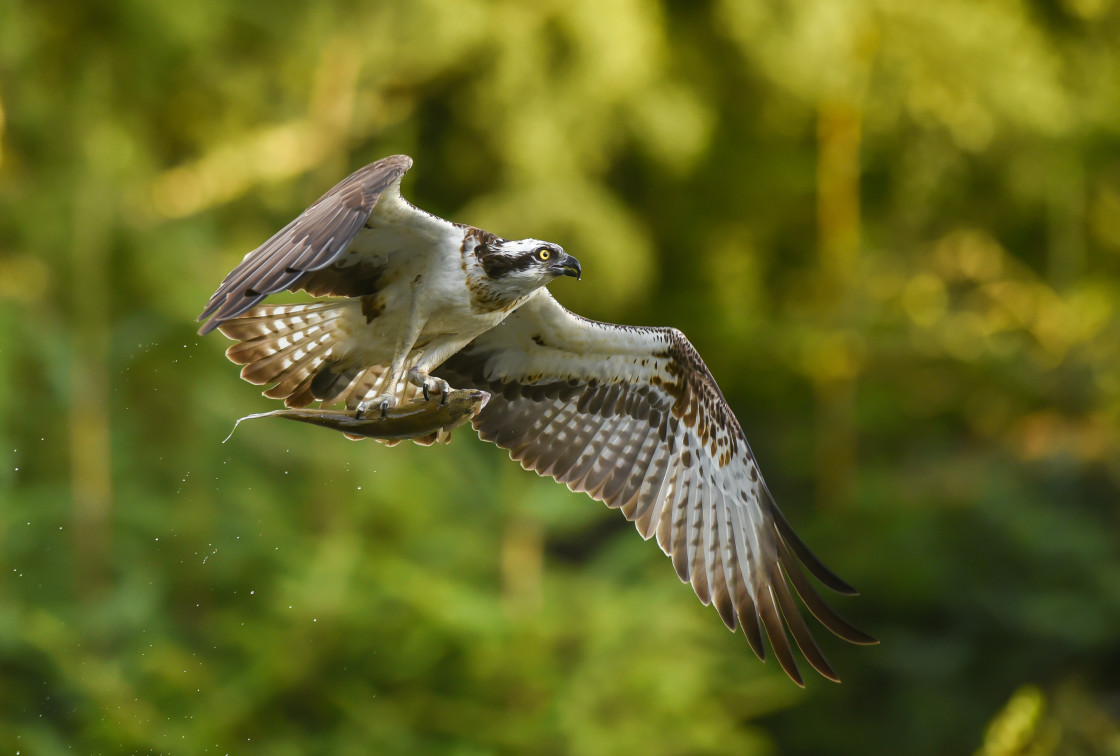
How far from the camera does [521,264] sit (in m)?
3.66

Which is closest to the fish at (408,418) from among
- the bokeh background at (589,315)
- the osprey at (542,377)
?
the osprey at (542,377)

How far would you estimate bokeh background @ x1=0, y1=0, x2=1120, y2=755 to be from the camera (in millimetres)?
7629

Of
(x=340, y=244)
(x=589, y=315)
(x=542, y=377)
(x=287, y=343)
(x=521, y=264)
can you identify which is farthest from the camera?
(x=589, y=315)

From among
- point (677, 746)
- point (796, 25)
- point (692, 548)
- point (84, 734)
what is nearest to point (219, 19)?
point (796, 25)

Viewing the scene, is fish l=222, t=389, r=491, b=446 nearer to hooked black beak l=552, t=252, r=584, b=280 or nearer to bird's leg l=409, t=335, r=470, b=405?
bird's leg l=409, t=335, r=470, b=405

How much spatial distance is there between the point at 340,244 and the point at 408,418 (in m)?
0.56

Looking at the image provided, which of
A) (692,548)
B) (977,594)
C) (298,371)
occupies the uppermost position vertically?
(298,371)

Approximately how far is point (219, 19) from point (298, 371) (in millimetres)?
5977

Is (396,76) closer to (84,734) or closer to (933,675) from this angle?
(84,734)

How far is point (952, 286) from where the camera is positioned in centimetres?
1073

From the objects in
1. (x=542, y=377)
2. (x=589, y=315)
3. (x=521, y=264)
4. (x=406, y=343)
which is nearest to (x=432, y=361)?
(x=406, y=343)

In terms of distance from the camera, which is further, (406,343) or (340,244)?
(406,343)

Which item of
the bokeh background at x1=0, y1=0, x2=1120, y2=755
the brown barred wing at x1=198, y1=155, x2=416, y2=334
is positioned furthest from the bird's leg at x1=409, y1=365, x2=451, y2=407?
the bokeh background at x1=0, y1=0, x2=1120, y2=755

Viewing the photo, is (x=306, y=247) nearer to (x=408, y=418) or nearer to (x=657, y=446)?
(x=408, y=418)
